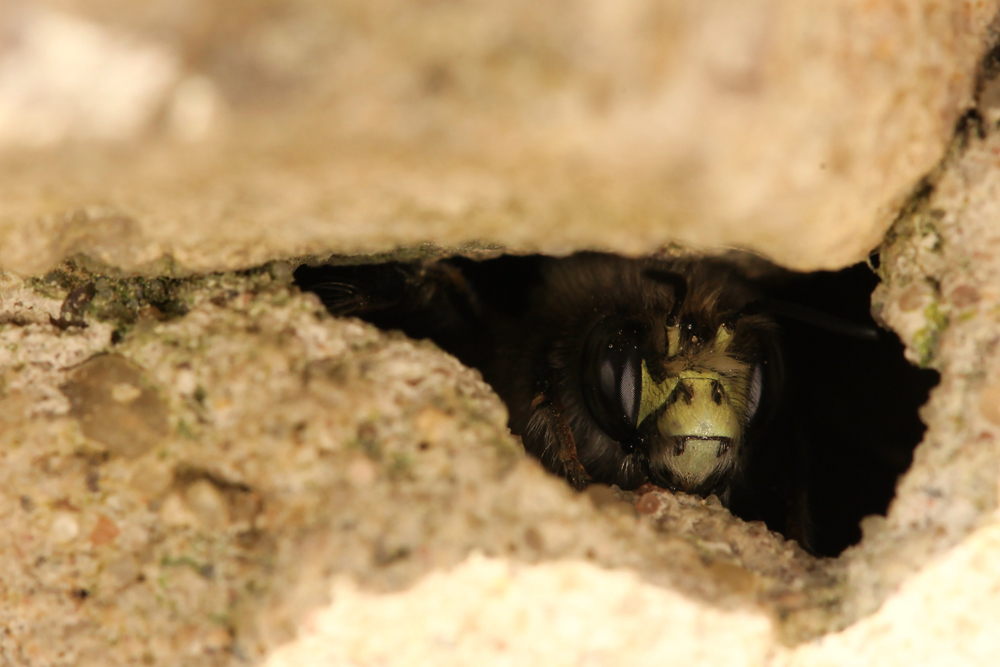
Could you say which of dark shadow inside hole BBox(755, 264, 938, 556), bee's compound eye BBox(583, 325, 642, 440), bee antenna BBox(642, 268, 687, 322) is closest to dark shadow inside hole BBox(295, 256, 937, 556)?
dark shadow inside hole BBox(755, 264, 938, 556)

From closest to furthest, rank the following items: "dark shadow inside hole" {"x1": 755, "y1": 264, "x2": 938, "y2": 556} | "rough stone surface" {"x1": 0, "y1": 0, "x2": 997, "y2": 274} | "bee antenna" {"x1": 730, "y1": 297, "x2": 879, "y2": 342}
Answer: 1. "rough stone surface" {"x1": 0, "y1": 0, "x2": 997, "y2": 274}
2. "bee antenna" {"x1": 730, "y1": 297, "x2": 879, "y2": 342}
3. "dark shadow inside hole" {"x1": 755, "y1": 264, "x2": 938, "y2": 556}

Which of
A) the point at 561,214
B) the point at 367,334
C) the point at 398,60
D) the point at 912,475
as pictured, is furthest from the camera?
the point at 367,334

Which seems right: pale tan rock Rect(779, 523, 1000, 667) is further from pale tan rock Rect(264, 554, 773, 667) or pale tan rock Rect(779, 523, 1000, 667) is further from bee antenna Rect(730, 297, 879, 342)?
bee antenna Rect(730, 297, 879, 342)

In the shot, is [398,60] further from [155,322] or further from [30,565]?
[30,565]

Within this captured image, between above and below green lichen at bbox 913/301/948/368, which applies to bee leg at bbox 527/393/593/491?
below

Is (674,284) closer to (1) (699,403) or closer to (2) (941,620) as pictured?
(1) (699,403)

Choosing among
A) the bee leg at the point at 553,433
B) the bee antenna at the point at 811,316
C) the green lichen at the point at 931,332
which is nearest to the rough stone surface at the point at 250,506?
the green lichen at the point at 931,332

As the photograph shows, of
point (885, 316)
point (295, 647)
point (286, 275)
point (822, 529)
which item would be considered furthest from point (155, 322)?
point (822, 529)
